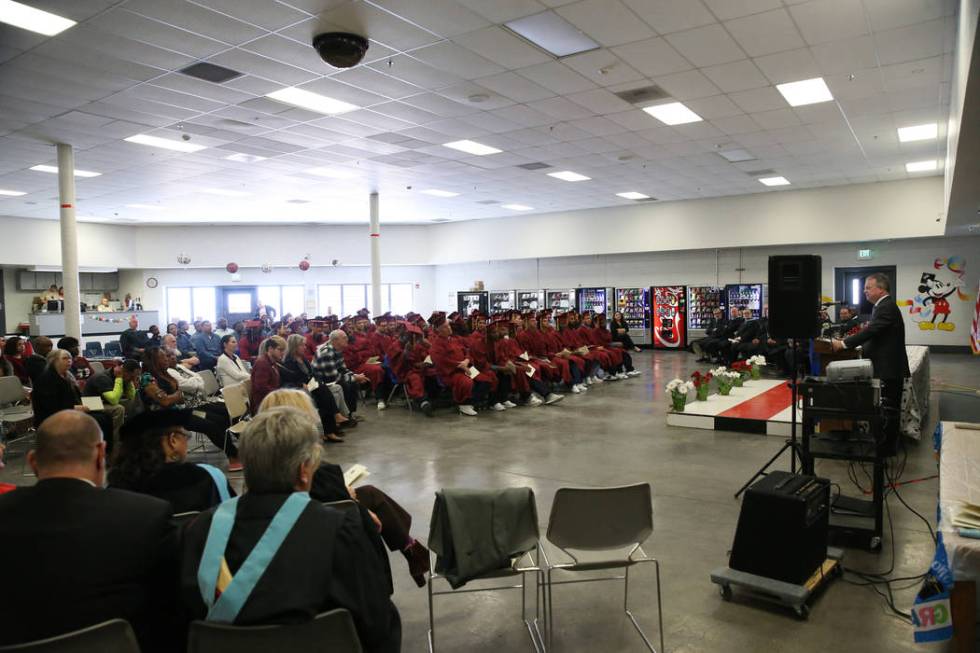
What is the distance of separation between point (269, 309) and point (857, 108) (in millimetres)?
16528

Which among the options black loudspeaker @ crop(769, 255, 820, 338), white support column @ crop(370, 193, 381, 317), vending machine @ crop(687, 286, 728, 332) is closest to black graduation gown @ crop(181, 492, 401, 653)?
black loudspeaker @ crop(769, 255, 820, 338)

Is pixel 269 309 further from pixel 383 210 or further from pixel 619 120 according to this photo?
pixel 619 120

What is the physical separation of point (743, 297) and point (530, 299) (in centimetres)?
655

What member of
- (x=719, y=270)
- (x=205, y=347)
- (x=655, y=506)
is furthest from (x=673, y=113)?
(x=719, y=270)

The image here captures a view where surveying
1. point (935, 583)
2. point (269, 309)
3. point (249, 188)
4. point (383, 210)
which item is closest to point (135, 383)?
point (935, 583)

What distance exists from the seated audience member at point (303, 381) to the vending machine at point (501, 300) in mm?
13267

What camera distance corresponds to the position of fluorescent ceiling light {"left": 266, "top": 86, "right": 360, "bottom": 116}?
7.53 metres

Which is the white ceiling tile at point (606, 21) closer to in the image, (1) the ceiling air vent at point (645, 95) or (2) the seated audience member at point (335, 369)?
(1) the ceiling air vent at point (645, 95)

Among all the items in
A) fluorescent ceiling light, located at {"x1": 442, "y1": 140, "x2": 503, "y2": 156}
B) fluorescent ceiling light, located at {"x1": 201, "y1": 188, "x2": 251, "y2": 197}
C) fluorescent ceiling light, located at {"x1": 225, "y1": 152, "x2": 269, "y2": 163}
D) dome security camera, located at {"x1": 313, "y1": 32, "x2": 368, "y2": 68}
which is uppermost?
fluorescent ceiling light, located at {"x1": 442, "y1": 140, "x2": 503, "y2": 156}

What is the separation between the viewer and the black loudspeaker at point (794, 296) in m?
4.61

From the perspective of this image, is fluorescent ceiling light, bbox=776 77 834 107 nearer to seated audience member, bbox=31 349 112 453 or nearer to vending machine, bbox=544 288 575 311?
seated audience member, bbox=31 349 112 453

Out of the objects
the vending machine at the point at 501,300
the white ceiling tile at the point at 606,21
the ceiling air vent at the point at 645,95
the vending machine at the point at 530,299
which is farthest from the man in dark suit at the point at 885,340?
the vending machine at the point at 501,300

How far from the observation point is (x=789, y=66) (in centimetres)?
692

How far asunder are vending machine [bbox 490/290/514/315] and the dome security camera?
49.2ft
